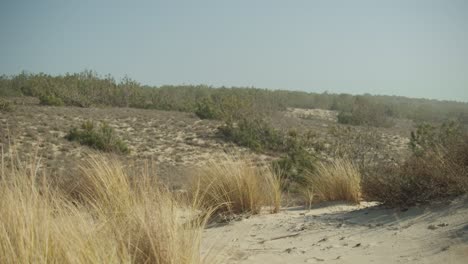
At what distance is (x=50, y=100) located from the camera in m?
21.6

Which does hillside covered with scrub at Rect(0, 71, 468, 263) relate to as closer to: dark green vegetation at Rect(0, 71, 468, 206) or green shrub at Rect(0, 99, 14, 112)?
dark green vegetation at Rect(0, 71, 468, 206)

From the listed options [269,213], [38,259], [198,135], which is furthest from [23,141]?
[38,259]

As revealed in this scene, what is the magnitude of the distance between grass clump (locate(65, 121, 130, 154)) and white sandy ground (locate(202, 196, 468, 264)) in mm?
9939

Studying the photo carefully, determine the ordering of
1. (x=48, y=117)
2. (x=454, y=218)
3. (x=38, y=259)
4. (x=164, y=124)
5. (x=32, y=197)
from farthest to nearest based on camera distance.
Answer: (x=164, y=124) → (x=48, y=117) → (x=454, y=218) → (x=32, y=197) → (x=38, y=259)

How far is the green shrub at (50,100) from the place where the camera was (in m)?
21.6

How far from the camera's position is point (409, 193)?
4.85m

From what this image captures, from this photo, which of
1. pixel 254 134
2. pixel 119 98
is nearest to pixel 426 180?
pixel 254 134

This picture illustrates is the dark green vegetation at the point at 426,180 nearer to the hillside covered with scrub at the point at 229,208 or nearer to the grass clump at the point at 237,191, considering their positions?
the hillside covered with scrub at the point at 229,208

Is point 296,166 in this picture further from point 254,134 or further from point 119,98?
point 119,98

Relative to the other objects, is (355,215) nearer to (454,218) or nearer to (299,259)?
(454,218)

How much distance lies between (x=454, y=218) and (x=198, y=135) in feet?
49.2

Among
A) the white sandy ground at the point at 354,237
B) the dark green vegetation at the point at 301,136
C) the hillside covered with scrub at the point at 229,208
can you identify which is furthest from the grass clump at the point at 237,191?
the dark green vegetation at the point at 301,136

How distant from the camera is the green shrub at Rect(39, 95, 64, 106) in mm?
21641

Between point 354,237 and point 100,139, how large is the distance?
479 inches
